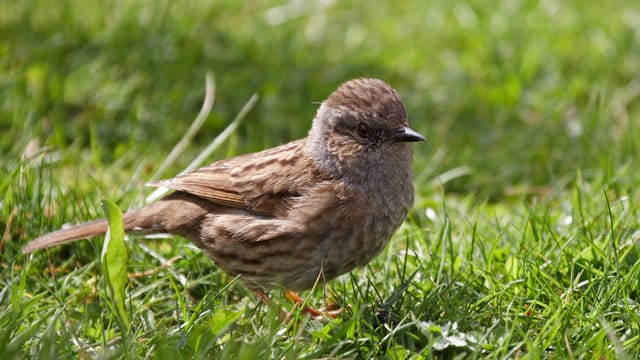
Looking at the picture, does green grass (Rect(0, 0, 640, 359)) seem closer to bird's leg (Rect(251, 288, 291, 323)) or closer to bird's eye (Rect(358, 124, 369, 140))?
bird's leg (Rect(251, 288, 291, 323))

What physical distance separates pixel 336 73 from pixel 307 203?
3.08 metres

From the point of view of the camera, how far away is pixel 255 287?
16.7 ft

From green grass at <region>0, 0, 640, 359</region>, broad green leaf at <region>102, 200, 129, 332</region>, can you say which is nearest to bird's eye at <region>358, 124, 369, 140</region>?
green grass at <region>0, 0, 640, 359</region>

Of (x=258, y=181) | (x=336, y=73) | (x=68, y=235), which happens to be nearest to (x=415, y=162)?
(x=336, y=73)

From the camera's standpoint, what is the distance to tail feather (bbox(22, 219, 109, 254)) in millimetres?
4973

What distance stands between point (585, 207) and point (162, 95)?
10.4 ft

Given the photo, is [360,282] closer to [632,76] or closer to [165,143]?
[165,143]

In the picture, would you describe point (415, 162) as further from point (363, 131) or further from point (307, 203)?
point (307, 203)

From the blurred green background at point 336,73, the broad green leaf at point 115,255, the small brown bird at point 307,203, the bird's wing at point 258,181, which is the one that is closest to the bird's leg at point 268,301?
the small brown bird at point 307,203

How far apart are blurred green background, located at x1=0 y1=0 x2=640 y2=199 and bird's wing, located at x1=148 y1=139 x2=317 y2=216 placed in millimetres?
1295

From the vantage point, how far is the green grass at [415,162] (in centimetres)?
433

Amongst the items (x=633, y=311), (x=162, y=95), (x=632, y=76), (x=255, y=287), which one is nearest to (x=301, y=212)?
(x=255, y=287)

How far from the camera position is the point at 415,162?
688 cm

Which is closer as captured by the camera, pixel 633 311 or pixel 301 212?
pixel 633 311
